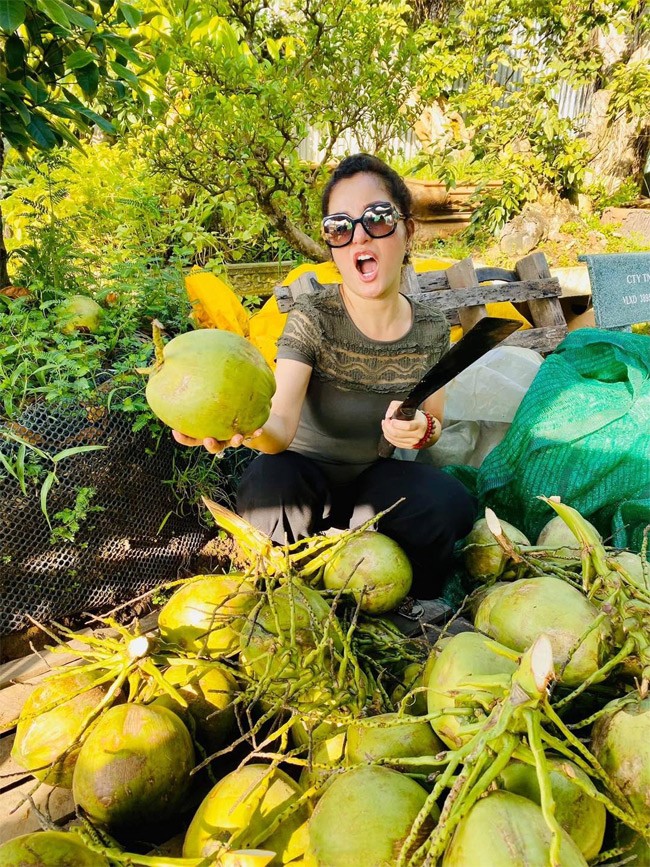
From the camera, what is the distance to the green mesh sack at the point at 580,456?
7.84ft

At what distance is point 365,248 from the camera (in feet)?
6.40

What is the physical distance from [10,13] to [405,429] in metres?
1.57

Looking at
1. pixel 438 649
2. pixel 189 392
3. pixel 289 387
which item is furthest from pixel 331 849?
pixel 289 387

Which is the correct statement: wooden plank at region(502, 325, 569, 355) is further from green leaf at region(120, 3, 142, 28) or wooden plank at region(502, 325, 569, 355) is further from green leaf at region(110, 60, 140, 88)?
green leaf at region(120, 3, 142, 28)

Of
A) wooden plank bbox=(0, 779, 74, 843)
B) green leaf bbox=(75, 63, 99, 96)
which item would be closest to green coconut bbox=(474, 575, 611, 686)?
wooden plank bbox=(0, 779, 74, 843)

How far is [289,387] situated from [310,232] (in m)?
3.36

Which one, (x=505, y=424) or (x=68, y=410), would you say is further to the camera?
(x=505, y=424)

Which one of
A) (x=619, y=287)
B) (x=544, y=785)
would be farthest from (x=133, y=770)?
(x=619, y=287)

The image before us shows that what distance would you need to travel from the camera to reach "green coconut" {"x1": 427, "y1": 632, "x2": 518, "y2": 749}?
2.92 ft

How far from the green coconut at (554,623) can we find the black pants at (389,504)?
0.68 m

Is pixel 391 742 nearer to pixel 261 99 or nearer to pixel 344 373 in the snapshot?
pixel 344 373

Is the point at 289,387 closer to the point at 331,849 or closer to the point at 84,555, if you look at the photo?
the point at 84,555

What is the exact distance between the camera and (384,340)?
7.16ft

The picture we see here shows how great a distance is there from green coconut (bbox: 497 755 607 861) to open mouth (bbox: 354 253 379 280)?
4.96 ft
